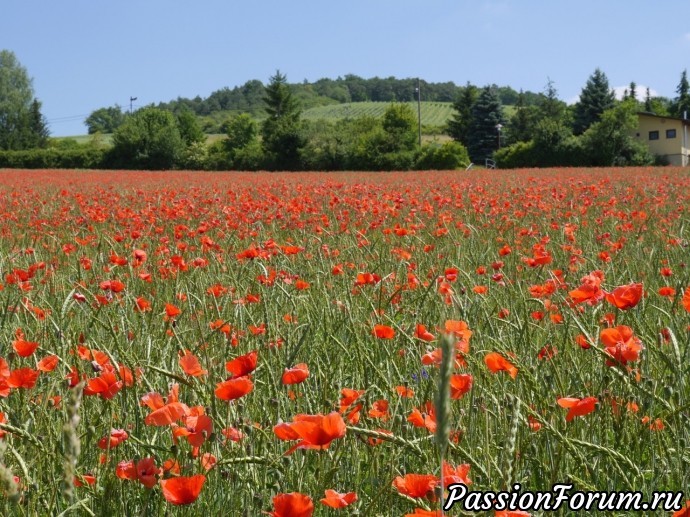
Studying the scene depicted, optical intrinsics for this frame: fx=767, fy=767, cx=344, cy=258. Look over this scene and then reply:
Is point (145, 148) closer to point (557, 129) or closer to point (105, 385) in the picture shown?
point (557, 129)

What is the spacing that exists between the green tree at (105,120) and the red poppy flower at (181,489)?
13556 cm

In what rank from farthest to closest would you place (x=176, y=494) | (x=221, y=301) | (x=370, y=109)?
(x=370, y=109), (x=221, y=301), (x=176, y=494)

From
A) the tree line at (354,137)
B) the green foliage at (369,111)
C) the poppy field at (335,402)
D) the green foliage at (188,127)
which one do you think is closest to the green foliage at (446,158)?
the tree line at (354,137)

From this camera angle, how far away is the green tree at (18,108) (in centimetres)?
6762

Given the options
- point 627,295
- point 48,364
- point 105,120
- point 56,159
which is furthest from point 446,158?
point 105,120

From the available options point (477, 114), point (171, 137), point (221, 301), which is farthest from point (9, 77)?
point (221, 301)

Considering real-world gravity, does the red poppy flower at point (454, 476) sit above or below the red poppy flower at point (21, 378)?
below

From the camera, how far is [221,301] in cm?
292

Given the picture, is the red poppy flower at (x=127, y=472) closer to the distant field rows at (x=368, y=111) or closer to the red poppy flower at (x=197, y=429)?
the red poppy flower at (x=197, y=429)

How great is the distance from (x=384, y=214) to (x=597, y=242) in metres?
1.95

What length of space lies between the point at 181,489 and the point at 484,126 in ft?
197

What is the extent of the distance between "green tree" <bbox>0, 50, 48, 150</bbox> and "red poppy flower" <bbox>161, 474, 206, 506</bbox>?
71.6 metres

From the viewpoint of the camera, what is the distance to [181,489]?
1.03 meters

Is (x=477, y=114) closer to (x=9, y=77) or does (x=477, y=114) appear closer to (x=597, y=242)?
(x=9, y=77)
